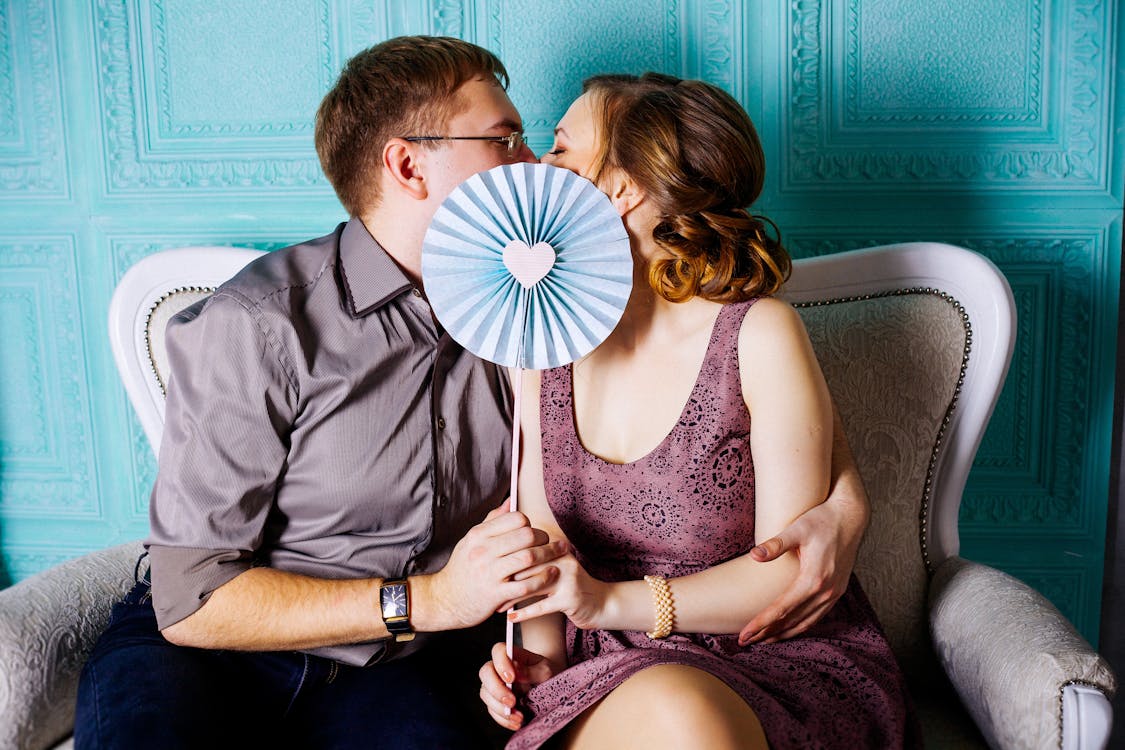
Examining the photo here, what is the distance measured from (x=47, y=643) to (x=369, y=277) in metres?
0.74

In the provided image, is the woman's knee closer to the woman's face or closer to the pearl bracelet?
the pearl bracelet

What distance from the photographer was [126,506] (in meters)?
2.16

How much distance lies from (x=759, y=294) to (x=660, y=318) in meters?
0.16

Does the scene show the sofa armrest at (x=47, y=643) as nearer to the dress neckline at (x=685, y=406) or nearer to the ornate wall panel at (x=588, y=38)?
the dress neckline at (x=685, y=406)

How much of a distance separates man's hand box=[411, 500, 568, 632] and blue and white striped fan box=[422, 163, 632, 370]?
0.22 m

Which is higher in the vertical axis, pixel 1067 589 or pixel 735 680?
pixel 735 680

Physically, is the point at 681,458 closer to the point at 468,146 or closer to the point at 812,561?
the point at 812,561

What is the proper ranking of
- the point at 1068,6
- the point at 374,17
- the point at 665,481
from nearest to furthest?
the point at 665,481
the point at 1068,6
the point at 374,17

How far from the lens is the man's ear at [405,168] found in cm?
145

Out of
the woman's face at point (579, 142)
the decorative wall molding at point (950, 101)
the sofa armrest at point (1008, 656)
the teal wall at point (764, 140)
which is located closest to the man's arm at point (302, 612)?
the woman's face at point (579, 142)

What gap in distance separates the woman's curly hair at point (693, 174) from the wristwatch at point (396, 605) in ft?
1.93

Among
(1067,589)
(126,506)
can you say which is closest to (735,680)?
(1067,589)

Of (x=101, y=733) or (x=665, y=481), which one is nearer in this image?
(x=101, y=733)

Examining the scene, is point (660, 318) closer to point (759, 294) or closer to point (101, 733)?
point (759, 294)
